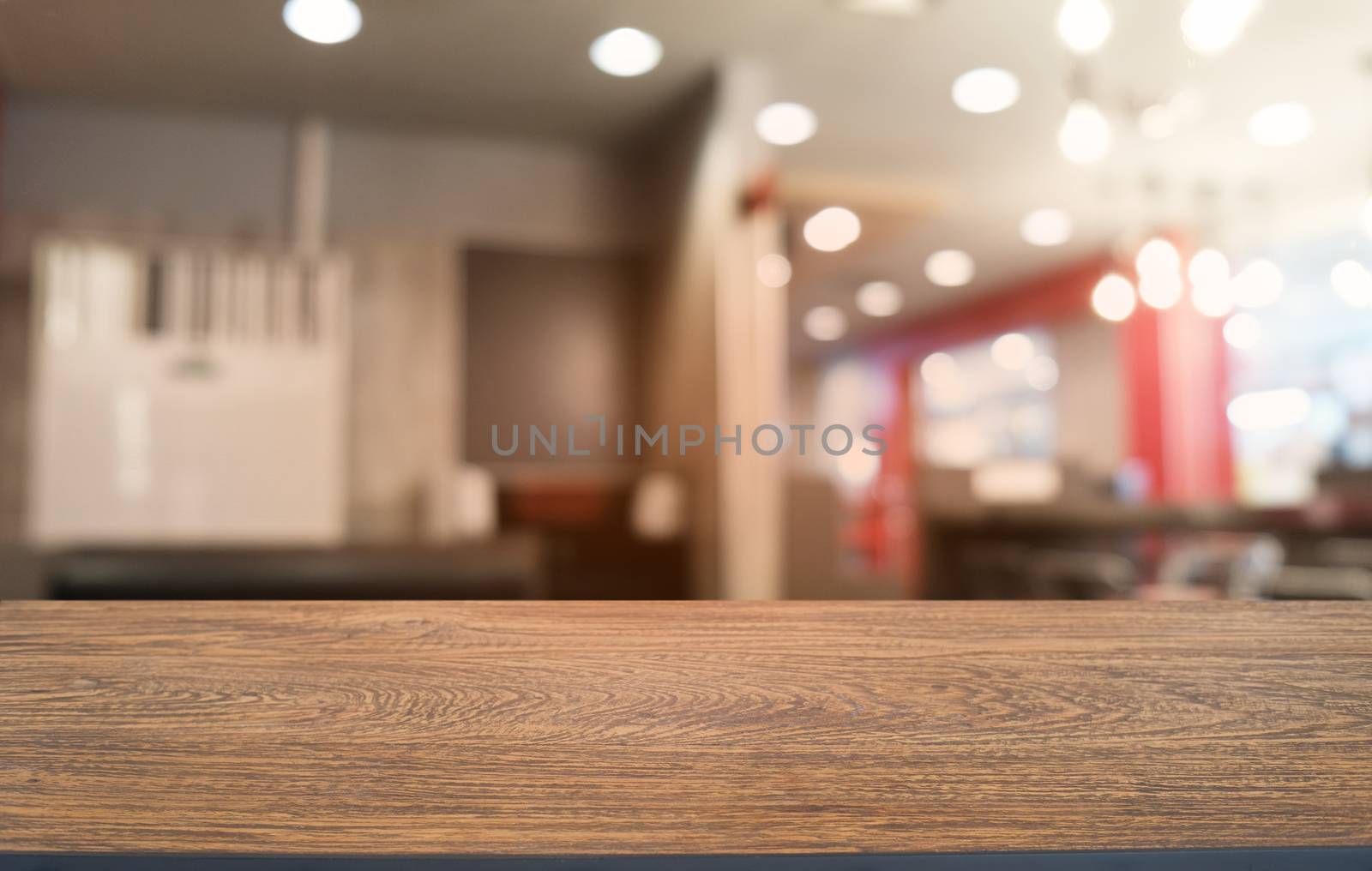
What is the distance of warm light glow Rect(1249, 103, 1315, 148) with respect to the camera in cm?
139

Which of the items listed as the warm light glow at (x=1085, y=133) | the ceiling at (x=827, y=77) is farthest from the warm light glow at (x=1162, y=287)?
the warm light glow at (x=1085, y=133)

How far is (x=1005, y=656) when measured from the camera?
2.57 ft

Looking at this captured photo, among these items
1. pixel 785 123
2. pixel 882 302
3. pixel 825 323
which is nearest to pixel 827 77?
pixel 785 123

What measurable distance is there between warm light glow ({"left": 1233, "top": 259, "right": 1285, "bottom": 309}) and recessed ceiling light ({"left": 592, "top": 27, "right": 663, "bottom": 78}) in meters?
1.35

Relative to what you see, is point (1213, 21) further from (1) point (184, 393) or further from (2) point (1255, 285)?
(1) point (184, 393)

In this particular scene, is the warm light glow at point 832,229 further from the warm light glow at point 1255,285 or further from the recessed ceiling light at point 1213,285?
the warm light glow at point 1255,285

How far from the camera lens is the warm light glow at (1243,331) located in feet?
5.08

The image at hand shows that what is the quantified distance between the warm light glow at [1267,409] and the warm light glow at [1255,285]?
14.1 inches

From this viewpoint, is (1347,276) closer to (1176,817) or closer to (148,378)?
(1176,817)

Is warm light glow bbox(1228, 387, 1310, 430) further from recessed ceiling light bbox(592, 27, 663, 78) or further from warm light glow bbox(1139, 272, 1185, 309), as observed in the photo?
recessed ceiling light bbox(592, 27, 663, 78)

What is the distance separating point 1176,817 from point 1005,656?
0.18m

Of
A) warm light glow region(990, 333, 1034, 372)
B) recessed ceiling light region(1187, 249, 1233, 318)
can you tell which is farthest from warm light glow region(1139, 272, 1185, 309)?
warm light glow region(990, 333, 1034, 372)

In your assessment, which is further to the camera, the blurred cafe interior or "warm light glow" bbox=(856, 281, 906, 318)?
"warm light glow" bbox=(856, 281, 906, 318)

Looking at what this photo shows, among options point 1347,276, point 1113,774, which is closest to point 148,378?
point 1113,774
